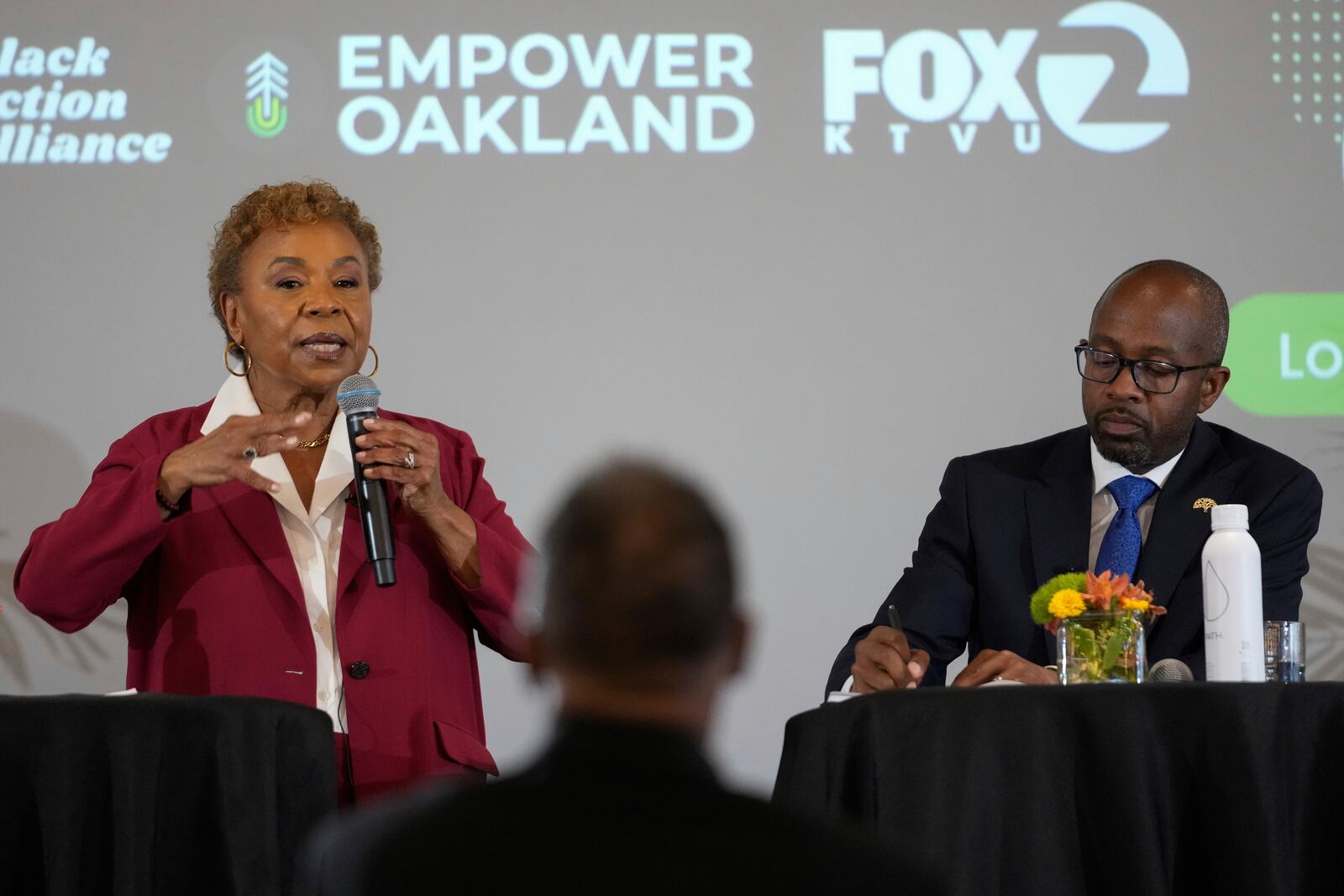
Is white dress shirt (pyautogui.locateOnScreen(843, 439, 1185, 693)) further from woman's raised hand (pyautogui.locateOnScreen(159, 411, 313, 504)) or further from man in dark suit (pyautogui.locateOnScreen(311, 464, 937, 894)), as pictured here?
man in dark suit (pyautogui.locateOnScreen(311, 464, 937, 894))

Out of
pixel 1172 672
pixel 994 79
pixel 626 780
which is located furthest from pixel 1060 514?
pixel 626 780

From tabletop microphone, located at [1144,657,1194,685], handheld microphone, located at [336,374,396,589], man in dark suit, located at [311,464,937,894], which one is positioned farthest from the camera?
handheld microphone, located at [336,374,396,589]

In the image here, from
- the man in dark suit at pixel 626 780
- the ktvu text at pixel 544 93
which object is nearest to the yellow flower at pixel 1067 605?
the man in dark suit at pixel 626 780

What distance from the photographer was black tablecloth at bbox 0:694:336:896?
1.99m

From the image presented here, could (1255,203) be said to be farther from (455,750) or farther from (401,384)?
(455,750)

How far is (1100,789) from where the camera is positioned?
1952mm

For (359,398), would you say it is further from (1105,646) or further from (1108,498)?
(1108,498)

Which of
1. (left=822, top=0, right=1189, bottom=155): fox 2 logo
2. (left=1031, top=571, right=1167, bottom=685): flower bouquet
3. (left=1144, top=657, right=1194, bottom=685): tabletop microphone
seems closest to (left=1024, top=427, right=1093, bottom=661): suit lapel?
(left=1144, top=657, right=1194, bottom=685): tabletop microphone

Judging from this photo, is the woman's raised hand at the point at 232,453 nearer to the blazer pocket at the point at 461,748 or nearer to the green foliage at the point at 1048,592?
the blazer pocket at the point at 461,748

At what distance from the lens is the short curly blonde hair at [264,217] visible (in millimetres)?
2949

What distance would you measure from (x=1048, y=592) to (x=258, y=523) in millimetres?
1334

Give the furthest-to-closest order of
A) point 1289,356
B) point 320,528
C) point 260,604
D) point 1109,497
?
point 1289,356, point 1109,497, point 320,528, point 260,604

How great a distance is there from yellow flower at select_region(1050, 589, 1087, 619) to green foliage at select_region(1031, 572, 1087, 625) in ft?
0.07

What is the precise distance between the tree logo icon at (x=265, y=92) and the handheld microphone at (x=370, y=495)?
1.76m
